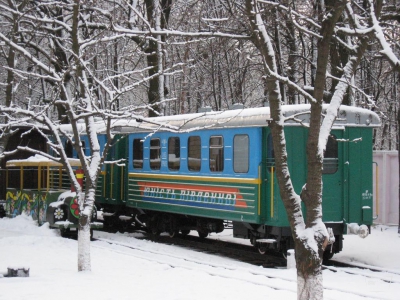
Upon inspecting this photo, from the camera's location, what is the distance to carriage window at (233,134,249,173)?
1416cm

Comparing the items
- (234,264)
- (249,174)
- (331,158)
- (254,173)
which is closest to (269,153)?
(254,173)

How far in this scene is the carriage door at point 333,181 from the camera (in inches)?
546

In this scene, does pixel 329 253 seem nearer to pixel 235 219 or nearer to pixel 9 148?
pixel 235 219

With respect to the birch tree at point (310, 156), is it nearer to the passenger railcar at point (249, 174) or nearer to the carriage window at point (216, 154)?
the passenger railcar at point (249, 174)

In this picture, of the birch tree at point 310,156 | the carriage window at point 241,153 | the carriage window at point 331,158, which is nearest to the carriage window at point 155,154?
the carriage window at point 241,153

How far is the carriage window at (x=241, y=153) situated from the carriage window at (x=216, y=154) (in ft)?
1.53

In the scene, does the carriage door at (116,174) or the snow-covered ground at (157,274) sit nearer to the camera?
the snow-covered ground at (157,274)

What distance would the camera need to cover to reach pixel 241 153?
14.3 m

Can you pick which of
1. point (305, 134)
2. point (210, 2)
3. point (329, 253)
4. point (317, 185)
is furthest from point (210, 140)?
point (210, 2)

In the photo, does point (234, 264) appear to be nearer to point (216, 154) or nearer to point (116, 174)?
point (216, 154)

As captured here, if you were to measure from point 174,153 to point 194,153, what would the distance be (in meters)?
0.95

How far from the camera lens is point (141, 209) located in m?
18.5

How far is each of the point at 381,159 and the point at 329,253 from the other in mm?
7315

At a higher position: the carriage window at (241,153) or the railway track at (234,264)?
the carriage window at (241,153)
